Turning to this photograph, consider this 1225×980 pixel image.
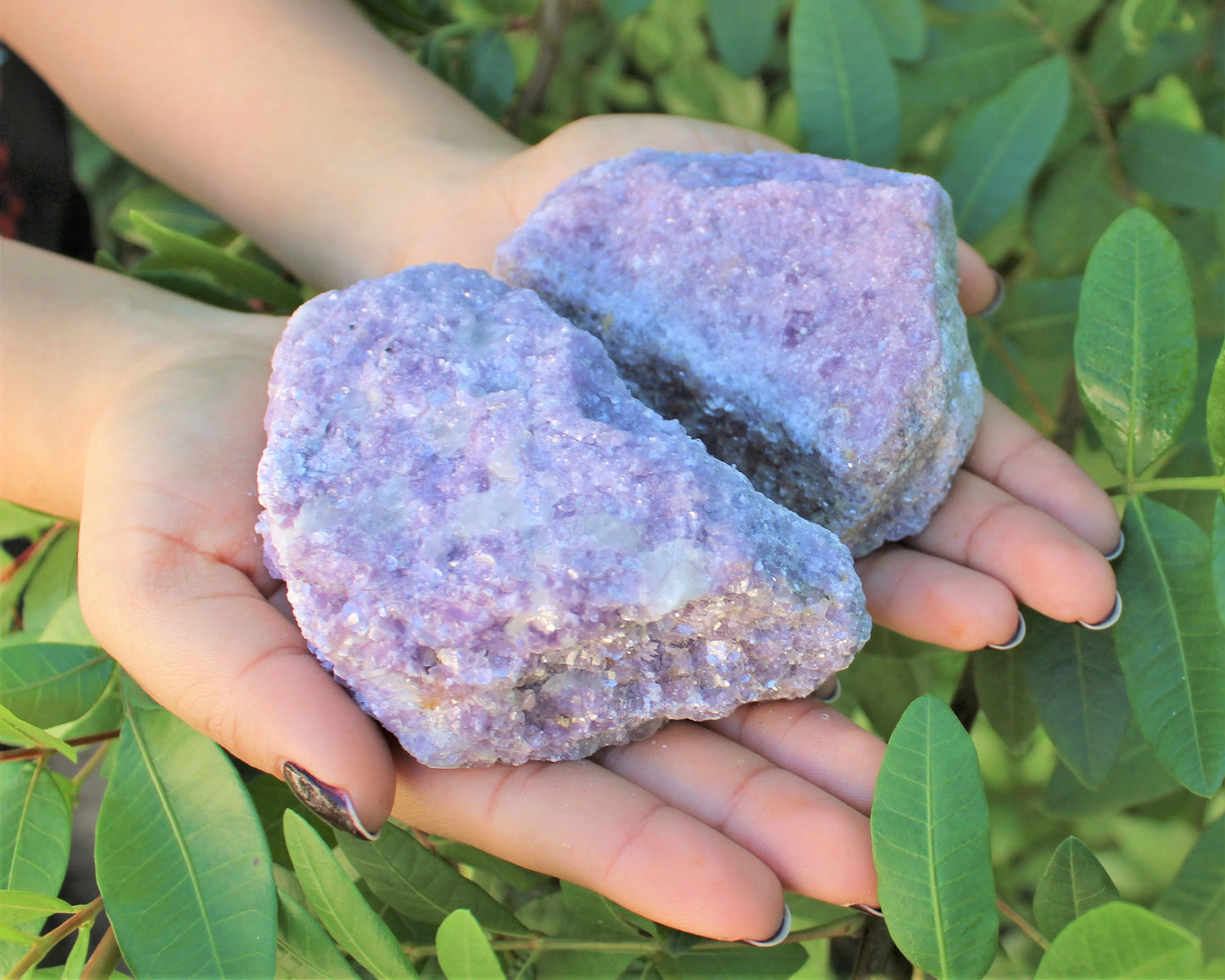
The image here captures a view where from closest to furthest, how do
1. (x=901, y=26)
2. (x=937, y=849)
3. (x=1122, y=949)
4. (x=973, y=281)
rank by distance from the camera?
(x=1122, y=949)
(x=937, y=849)
(x=973, y=281)
(x=901, y=26)

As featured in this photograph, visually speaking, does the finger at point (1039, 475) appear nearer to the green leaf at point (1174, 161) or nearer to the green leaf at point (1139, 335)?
the green leaf at point (1139, 335)

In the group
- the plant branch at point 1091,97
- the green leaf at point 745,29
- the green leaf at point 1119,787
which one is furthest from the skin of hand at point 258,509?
the plant branch at point 1091,97

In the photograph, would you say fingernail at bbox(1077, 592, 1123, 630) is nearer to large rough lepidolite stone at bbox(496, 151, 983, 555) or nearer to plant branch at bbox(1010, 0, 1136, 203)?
large rough lepidolite stone at bbox(496, 151, 983, 555)

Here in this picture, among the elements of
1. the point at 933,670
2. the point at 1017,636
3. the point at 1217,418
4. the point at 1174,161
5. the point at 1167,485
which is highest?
the point at 1174,161

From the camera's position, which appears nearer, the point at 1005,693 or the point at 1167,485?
the point at 1167,485

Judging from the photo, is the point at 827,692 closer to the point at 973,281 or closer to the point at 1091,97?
the point at 973,281

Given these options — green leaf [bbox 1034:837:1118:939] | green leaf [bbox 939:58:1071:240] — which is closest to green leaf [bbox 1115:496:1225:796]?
green leaf [bbox 1034:837:1118:939]

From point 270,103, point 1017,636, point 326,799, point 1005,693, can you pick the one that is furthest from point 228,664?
point 270,103
